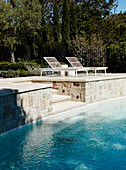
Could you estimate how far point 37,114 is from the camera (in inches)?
251

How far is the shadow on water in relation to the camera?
17.2ft

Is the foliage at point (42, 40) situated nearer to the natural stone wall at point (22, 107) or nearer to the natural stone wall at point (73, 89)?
the natural stone wall at point (73, 89)

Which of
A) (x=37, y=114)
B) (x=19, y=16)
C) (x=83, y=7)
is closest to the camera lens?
(x=37, y=114)

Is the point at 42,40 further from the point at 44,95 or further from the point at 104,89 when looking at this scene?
the point at 44,95

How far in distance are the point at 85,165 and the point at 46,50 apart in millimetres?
17973

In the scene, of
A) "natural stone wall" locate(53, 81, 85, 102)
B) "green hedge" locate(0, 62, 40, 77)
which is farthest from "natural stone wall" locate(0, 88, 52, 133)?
"green hedge" locate(0, 62, 40, 77)

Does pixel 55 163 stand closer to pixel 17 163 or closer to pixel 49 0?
pixel 17 163

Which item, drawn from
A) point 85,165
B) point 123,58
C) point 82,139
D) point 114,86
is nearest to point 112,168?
point 85,165

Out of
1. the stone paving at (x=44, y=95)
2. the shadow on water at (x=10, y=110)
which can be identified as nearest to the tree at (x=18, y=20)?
the stone paving at (x=44, y=95)

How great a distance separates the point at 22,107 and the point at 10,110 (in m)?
0.43

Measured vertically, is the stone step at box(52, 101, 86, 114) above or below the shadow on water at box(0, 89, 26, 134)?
below

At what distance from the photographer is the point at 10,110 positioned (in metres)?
5.41

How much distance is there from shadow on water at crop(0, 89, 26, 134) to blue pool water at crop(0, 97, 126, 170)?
19cm

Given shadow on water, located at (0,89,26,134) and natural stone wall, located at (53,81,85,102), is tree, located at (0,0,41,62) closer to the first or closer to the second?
natural stone wall, located at (53,81,85,102)
